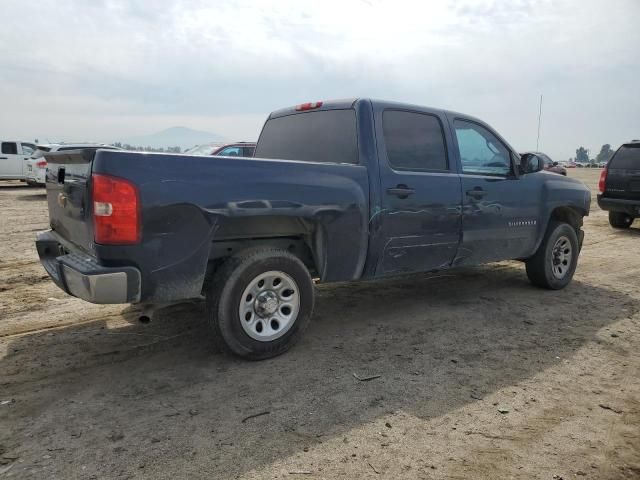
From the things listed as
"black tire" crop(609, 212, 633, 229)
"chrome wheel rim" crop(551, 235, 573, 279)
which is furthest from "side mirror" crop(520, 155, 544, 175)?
"black tire" crop(609, 212, 633, 229)

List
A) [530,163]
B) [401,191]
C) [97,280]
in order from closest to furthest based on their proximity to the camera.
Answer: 1. [97,280]
2. [401,191]
3. [530,163]

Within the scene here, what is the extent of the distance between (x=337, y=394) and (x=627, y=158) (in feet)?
33.2

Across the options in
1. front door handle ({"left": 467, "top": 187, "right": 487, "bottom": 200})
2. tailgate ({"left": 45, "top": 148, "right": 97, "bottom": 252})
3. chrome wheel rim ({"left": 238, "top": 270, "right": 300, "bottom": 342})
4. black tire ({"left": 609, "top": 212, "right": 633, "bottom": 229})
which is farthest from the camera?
black tire ({"left": 609, "top": 212, "right": 633, "bottom": 229})

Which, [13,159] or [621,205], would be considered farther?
[13,159]

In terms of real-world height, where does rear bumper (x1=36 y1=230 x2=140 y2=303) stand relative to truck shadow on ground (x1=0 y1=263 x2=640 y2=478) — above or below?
above

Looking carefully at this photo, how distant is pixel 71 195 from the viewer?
3.55 m

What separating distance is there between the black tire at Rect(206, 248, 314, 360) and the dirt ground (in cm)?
15

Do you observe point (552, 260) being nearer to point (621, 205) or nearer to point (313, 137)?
point (313, 137)

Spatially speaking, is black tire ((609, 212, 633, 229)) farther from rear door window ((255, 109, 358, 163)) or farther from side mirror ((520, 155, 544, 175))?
rear door window ((255, 109, 358, 163))

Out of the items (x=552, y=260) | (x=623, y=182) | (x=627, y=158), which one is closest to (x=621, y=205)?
(x=623, y=182)

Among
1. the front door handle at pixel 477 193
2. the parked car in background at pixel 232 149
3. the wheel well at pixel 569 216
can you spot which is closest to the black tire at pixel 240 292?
the front door handle at pixel 477 193

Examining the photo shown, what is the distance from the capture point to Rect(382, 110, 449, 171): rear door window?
4355 millimetres

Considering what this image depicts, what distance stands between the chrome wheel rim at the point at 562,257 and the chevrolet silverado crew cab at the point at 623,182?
5.48 meters

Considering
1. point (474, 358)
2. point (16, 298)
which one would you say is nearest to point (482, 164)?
point (474, 358)
